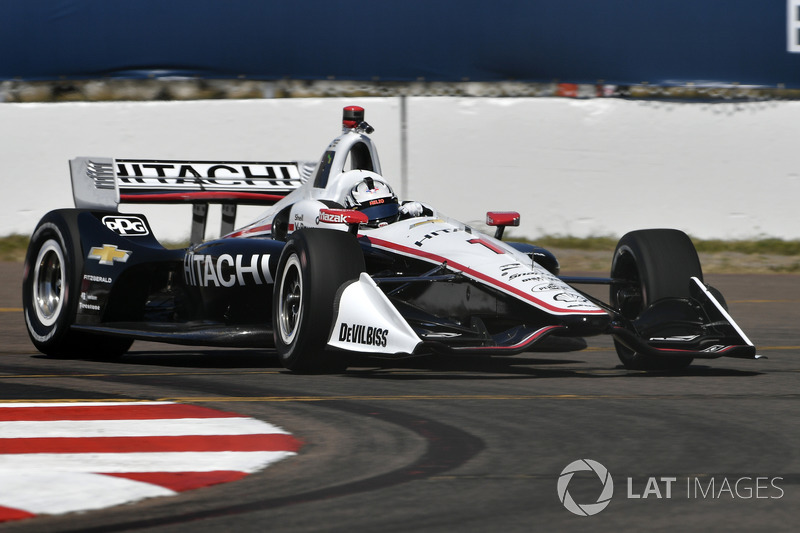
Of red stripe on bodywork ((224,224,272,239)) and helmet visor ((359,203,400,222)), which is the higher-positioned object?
helmet visor ((359,203,400,222))

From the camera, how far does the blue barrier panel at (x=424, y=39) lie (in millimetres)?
15242

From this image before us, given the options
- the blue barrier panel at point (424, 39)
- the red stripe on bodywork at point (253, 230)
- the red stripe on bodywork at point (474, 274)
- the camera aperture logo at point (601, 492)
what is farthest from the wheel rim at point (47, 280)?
the blue barrier panel at point (424, 39)

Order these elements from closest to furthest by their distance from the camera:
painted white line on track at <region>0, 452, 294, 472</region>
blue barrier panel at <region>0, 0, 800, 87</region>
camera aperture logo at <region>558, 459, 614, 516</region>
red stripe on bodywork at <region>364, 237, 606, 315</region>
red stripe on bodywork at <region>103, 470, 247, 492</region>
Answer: camera aperture logo at <region>558, 459, 614, 516</region>, red stripe on bodywork at <region>103, 470, 247, 492</region>, painted white line on track at <region>0, 452, 294, 472</region>, red stripe on bodywork at <region>364, 237, 606, 315</region>, blue barrier panel at <region>0, 0, 800, 87</region>

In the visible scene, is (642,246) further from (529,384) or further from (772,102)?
(772,102)

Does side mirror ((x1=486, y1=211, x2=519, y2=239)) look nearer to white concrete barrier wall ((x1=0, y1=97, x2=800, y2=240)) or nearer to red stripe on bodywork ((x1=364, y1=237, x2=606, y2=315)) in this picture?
red stripe on bodywork ((x1=364, y1=237, x2=606, y2=315))

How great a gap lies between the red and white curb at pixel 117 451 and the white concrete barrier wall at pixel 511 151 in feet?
29.2

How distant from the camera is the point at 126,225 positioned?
8953 millimetres

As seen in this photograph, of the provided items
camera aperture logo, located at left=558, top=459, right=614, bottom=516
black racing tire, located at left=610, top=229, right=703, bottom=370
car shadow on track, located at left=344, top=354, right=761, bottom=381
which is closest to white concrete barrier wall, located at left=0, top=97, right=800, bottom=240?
car shadow on track, located at left=344, top=354, right=761, bottom=381

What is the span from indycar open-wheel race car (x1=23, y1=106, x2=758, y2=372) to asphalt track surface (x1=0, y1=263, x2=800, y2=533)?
0.75 ft

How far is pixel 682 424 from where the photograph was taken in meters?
5.67

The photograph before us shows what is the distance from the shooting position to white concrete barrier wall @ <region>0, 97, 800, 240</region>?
14891 mm

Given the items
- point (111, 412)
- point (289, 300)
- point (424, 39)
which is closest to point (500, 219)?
point (289, 300)

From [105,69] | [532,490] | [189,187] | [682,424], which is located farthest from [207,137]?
[532,490]

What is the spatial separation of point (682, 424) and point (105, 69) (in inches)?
438
